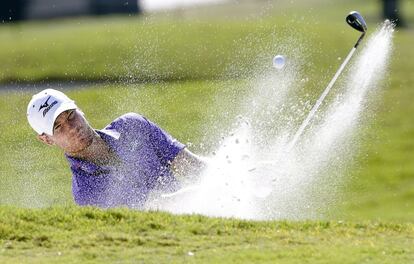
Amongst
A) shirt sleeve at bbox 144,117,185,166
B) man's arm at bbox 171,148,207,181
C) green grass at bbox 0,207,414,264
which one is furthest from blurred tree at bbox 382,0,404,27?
green grass at bbox 0,207,414,264

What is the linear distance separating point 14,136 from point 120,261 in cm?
1031

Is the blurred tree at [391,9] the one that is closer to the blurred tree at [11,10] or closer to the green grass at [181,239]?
the blurred tree at [11,10]

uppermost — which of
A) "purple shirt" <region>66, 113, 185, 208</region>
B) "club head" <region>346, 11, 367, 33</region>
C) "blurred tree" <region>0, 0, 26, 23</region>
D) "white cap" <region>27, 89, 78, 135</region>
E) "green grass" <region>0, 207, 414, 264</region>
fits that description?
"blurred tree" <region>0, 0, 26, 23</region>

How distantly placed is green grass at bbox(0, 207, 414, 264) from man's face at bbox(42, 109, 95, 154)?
1.06m

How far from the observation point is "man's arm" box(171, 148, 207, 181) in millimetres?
9258

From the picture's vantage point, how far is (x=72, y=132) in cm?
889

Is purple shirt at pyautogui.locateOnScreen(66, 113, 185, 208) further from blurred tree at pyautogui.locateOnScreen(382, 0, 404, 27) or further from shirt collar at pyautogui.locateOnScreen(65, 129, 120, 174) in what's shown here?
blurred tree at pyautogui.locateOnScreen(382, 0, 404, 27)

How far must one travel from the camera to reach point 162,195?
9148 millimetres

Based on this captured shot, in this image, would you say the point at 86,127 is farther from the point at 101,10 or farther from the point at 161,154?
the point at 101,10

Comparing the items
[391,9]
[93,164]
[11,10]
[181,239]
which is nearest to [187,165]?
[93,164]

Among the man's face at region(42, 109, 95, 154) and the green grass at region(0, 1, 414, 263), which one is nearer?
the green grass at region(0, 1, 414, 263)

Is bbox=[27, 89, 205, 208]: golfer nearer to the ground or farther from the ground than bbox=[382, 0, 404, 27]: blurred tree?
nearer to the ground

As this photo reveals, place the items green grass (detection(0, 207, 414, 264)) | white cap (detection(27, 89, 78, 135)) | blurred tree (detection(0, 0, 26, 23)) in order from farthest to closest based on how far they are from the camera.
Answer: blurred tree (detection(0, 0, 26, 23)) → white cap (detection(27, 89, 78, 135)) → green grass (detection(0, 207, 414, 264))

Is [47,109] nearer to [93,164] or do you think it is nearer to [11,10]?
[93,164]
